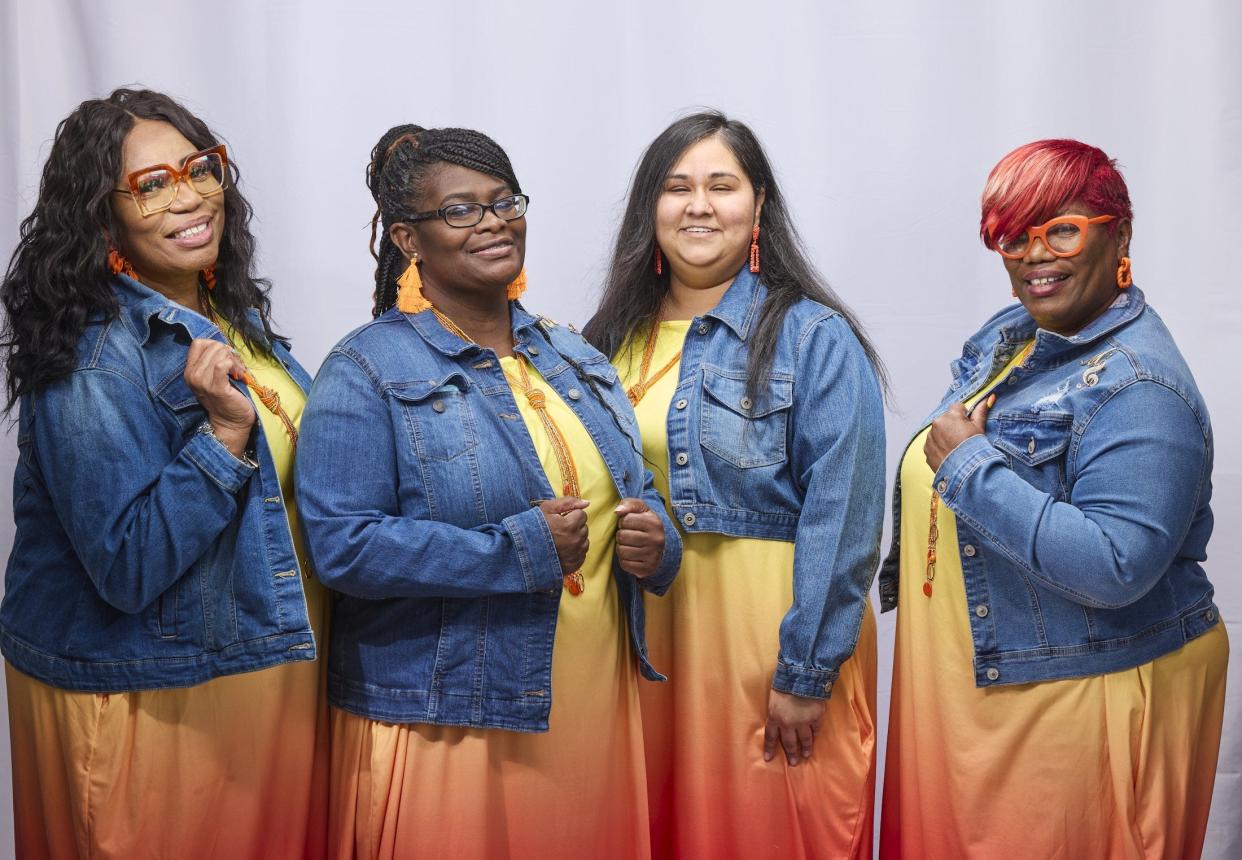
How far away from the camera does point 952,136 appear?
387 centimetres

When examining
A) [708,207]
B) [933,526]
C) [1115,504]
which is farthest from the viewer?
[708,207]

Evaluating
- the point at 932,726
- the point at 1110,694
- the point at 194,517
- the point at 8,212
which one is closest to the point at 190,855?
the point at 194,517

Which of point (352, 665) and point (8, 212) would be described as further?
point (8, 212)

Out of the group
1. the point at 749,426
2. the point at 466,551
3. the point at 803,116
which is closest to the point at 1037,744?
the point at 749,426

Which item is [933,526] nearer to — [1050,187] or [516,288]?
[1050,187]

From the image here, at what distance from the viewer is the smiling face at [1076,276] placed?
2.50 meters

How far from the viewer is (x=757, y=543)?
9.00 feet

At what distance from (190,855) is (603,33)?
2471 millimetres

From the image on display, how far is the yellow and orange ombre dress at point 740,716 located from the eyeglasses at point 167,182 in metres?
0.96

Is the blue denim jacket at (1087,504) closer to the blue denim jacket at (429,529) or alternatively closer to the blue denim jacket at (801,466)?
the blue denim jacket at (801,466)

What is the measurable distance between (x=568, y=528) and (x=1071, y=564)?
2.80ft

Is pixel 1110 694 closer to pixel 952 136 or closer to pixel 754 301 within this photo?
pixel 754 301

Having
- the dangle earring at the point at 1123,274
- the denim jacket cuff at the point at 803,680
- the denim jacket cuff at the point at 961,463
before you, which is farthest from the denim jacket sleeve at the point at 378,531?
the dangle earring at the point at 1123,274

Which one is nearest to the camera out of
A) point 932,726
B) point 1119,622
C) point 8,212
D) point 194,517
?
point 194,517
